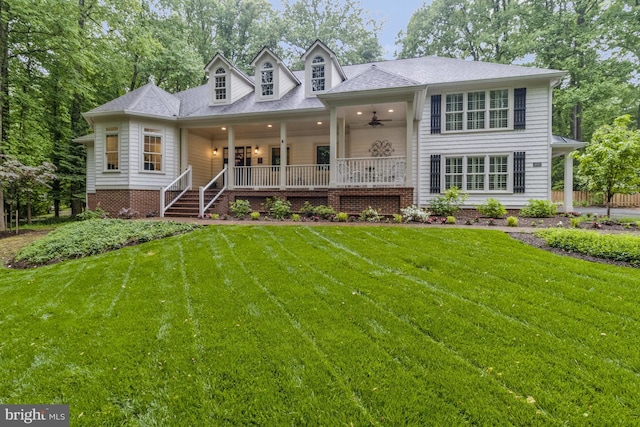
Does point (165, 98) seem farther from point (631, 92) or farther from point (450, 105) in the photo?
point (631, 92)

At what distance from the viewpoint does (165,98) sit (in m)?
13.0

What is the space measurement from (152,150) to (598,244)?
1373cm

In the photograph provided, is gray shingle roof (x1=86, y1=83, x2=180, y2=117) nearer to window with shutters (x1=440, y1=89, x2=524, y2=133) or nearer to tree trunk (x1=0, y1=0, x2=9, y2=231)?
tree trunk (x1=0, y1=0, x2=9, y2=231)

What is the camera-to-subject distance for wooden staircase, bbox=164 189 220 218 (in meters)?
10.9

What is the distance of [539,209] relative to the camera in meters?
9.62

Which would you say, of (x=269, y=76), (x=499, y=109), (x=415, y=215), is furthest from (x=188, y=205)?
(x=499, y=109)

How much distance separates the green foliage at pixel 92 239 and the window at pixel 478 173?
30.1 ft

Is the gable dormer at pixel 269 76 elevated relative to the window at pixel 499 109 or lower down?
elevated

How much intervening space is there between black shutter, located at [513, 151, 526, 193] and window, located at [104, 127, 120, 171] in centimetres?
1490

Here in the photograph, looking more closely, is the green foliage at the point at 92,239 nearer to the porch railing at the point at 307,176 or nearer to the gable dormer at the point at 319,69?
the porch railing at the point at 307,176

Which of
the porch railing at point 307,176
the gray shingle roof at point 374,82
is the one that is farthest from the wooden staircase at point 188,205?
the gray shingle roof at point 374,82

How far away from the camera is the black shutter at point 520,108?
10627mm

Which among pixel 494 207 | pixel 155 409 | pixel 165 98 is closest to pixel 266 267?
pixel 155 409

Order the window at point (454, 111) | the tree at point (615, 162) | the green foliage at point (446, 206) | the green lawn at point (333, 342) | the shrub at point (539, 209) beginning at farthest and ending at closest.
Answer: the window at point (454, 111), the shrub at point (539, 209), the green foliage at point (446, 206), the tree at point (615, 162), the green lawn at point (333, 342)
